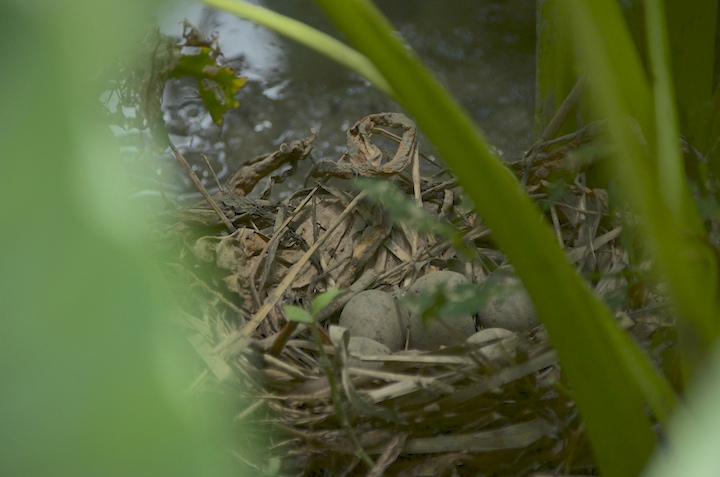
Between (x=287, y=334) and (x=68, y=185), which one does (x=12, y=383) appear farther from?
(x=287, y=334)

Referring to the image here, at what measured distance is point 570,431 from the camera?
33cm

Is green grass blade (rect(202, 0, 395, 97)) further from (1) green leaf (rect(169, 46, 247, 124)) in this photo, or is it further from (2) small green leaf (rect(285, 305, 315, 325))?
(1) green leaf (rect(169, 46, 247, 124))

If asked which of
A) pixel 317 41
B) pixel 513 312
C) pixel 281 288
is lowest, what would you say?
pixel 513 312

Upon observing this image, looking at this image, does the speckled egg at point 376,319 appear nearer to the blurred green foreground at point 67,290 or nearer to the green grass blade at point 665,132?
the green grass blade at point 665,132

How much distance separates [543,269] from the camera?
0.21 metres

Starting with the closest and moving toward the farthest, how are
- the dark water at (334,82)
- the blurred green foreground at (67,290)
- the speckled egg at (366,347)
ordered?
the blurred green foreground at (67,290) → the speckled egg at (366,347) → the dark water at (334,82)

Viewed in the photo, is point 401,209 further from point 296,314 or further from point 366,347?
point 366,347

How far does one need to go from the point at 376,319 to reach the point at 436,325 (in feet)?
0.16

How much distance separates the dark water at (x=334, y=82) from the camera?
981mm

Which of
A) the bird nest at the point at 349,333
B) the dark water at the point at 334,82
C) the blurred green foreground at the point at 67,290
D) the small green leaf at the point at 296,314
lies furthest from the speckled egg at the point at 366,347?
the dark water at the point at 334,82

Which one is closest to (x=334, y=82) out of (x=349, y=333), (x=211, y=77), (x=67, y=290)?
(x=211, y=77)

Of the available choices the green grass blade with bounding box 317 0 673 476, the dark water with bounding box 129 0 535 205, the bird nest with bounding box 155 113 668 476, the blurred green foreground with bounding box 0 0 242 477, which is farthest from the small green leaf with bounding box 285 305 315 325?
the dark water with bounding box 129 0 535 205

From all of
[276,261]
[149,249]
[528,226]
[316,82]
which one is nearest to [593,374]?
[528,226]

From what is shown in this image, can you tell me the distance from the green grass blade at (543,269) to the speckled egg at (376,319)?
0.95ft
